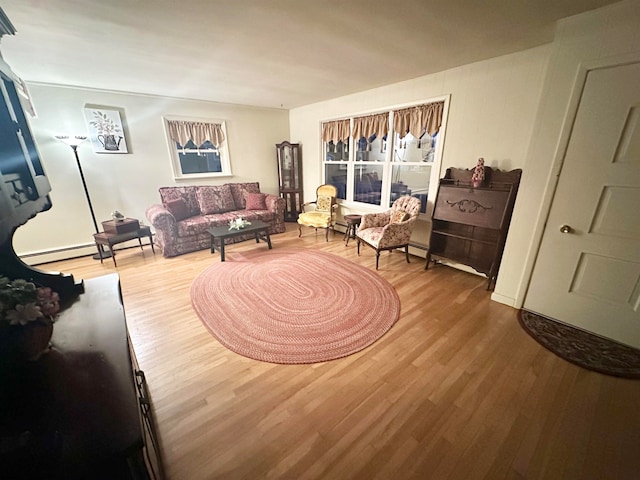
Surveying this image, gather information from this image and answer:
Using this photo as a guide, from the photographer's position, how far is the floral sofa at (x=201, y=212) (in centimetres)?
388

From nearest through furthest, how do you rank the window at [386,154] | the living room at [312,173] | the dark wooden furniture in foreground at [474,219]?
the living room at [312,173] < the dark wooden furniture in foreground at [474,219] < the window at [386,154]

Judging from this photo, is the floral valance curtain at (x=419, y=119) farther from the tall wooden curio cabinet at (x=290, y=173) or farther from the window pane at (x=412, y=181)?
the tall wooden curio cabinet at (x=290, y=173)

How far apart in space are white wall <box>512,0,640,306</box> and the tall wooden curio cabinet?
409 cm

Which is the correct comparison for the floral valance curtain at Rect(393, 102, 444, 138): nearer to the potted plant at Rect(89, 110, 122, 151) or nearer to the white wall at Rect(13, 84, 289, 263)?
the white wall at Rect(13, 84, 289, 263)

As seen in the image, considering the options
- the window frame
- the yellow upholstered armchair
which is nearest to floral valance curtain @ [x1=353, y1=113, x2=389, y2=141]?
the yellow upholstered armchair

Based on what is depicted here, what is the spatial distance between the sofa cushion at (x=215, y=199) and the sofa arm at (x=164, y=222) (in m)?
0.75

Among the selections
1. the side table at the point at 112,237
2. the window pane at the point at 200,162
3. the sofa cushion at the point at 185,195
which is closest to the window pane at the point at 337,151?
the window pane at the point at 200,162

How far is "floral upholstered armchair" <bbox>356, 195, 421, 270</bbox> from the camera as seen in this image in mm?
3359

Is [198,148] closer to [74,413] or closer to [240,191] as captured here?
[240,191]

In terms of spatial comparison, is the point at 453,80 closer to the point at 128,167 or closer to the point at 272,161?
the point at 272,161

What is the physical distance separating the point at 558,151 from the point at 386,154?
220 cm

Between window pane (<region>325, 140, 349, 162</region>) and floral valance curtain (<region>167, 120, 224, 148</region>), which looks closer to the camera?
floral valance curtain (<region>167, 120, 224, 148</region>)

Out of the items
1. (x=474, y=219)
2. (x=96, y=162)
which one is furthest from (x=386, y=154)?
(x=96, y=162)

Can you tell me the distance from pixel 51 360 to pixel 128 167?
165 inches
